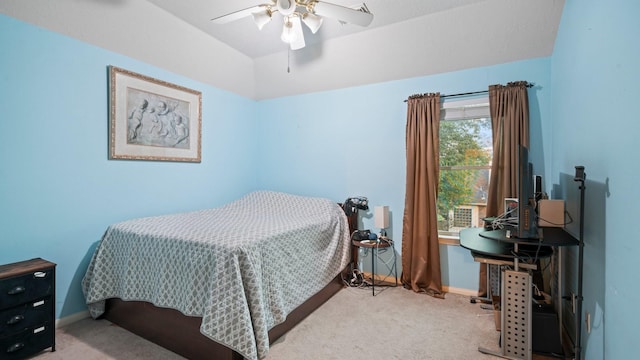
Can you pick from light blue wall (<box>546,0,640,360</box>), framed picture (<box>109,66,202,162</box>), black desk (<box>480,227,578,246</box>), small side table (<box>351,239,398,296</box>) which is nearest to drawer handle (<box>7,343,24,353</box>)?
framed picture (<box>109,66,202,162</box>)

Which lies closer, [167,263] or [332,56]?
[167,263]

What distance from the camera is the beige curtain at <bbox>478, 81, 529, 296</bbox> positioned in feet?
9.39

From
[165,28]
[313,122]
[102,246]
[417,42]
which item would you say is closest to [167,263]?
[102,246]

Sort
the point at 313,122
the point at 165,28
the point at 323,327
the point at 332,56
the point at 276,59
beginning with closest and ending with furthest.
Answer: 1. the point at 323,327
2. the point at 165,28
3. the point at 332,56
4. the point at 276,59
5. the point at 313,122

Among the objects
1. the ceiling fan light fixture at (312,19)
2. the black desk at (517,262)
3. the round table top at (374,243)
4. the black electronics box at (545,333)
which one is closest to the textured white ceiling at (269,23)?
the ceiling fan light fixture at (312,19)

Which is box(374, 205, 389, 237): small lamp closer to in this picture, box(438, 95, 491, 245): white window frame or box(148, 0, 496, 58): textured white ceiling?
box(438, 95, 491, 245): white window frame

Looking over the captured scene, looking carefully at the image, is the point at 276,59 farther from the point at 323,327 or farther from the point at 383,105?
the point at 323,327

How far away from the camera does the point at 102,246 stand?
2514 millimetres

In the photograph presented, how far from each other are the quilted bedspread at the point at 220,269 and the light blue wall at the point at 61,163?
0.85 ft

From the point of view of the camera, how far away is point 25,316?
2.02m

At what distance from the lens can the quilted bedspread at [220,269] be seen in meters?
1.82

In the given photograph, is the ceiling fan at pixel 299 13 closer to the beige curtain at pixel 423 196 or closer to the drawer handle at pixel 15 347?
the beige curtain at pixel 423 196

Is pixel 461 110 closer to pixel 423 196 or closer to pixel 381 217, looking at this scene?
pixel 423 196

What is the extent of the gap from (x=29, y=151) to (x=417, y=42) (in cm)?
354
